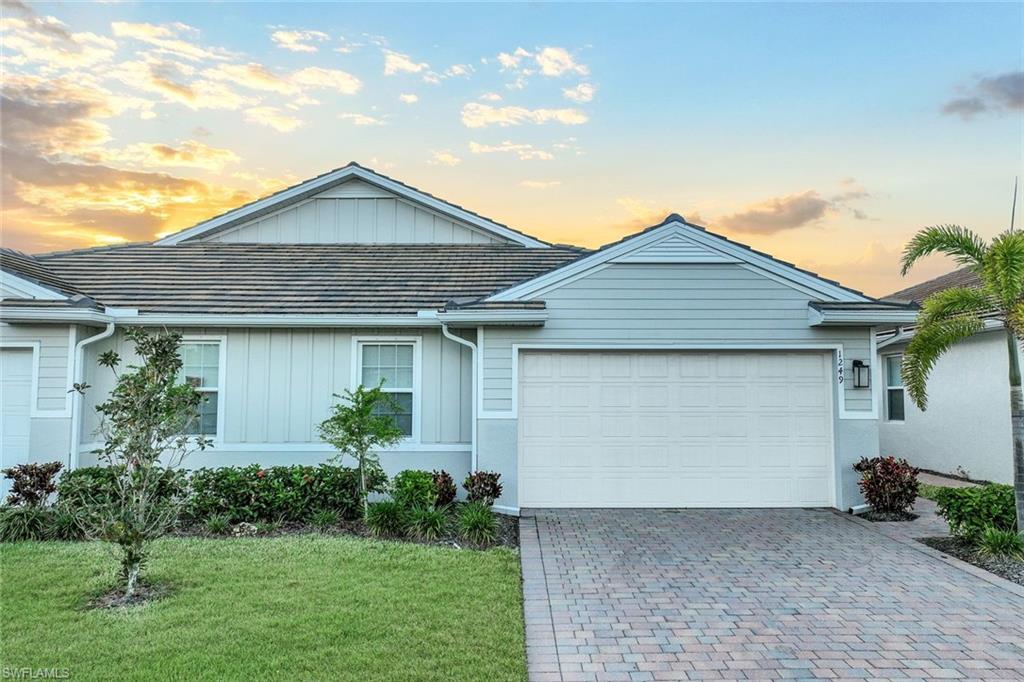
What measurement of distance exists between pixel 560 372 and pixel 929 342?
A: 15.8 ft

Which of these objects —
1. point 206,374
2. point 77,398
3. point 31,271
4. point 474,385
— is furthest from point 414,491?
point 31,271

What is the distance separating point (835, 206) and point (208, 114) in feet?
43.8

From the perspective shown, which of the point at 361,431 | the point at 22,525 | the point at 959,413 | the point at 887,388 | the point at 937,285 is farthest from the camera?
the point at 937,285

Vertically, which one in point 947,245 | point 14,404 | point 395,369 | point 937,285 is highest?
point 937,285

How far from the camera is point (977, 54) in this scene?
36.4 ft

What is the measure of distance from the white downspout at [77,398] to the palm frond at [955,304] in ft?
38.1

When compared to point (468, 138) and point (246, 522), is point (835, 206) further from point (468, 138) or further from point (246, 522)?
point (246, 522)

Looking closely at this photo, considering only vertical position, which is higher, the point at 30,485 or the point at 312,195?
the point at 312,195

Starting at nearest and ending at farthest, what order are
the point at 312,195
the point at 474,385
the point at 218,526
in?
the point at 218,526
the point at 474,385
the point at 312,195

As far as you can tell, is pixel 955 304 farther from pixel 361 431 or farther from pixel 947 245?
pixel 361 431

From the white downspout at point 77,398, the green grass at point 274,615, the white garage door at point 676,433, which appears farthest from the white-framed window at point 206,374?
the white garage door at point 676,433

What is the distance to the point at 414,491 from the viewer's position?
8.10 m

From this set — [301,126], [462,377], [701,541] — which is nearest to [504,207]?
[301,126]

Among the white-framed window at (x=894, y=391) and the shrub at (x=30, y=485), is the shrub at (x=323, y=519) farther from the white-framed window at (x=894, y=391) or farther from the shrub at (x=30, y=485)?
the white-framed window at (x=894, y=391)
